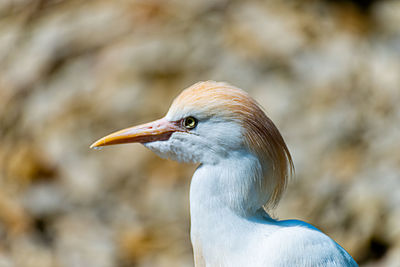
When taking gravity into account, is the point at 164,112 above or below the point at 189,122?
below

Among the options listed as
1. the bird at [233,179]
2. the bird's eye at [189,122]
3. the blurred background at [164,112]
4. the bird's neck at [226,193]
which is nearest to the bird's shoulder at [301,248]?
the bird at [233,179]

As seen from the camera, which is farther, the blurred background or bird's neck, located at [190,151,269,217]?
the blurred background

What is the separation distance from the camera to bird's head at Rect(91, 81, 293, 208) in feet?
6.35

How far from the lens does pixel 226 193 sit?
1938 mm

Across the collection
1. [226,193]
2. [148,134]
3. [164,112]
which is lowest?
[164,112]

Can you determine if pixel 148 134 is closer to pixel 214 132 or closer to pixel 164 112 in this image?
pixel 214 132

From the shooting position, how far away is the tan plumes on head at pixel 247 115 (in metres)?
1.94

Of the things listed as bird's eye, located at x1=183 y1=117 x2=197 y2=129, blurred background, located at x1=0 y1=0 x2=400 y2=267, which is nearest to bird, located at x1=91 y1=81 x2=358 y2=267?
bird's eye, located at x1=183 y1=117 x2=197 y2=129

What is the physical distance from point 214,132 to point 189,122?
0.13 metres

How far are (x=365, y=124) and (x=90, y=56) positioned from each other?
319 cm

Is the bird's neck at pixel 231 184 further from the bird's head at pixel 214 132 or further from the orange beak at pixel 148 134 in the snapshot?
the orange beak at pixel 148 134

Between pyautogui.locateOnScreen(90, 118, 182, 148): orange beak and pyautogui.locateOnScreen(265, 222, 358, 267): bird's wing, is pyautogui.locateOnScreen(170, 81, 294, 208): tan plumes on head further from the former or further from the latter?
pyautogui.locateOnScreen(265, 222, 358, 267): bird's wing

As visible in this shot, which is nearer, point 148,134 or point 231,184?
point 231,184

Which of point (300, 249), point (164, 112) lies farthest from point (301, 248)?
point (164, 112)
